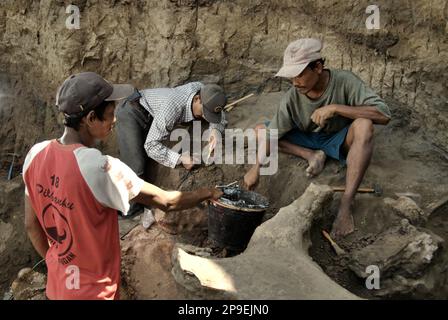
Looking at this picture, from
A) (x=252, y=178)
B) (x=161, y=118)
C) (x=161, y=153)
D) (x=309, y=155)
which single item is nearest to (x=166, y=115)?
(x=161, y=118)

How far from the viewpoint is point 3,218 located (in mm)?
5406

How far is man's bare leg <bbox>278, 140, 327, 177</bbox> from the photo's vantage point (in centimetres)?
398

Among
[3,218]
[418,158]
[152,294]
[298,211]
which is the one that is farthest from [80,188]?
[3,218]

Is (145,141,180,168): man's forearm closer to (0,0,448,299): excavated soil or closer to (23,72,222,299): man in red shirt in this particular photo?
(0,0,448,299): excavated soil

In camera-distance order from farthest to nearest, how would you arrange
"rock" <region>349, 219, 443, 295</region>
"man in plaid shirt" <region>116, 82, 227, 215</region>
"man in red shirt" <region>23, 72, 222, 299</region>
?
1. "man in plaid shirt" <region>116, 82, 227, 215</region>
2. "rock" <region>349, 219, 443, 295</region>
3. "man in red shirt" <region>23, 72, 222, 299</region>

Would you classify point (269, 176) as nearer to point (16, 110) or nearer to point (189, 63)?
point (189, 63)

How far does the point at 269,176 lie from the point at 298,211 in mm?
964

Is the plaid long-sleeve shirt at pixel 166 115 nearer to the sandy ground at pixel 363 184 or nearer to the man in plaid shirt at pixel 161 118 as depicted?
the man in plaid shirt at pixel 161 118

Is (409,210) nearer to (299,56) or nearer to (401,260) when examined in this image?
(401,260)

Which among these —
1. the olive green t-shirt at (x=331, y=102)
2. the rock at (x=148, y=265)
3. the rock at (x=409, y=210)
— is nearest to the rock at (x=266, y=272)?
the rock at (x=148, y=265)

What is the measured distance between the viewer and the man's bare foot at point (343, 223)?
11.4ft

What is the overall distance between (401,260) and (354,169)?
711 millimetres

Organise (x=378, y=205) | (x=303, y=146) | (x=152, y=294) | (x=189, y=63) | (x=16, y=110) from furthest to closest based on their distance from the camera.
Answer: (x=16, y=110) → (x=189, y=63) → (x=303, y=146) → (x=378, y=205) → (x=152, y=294)

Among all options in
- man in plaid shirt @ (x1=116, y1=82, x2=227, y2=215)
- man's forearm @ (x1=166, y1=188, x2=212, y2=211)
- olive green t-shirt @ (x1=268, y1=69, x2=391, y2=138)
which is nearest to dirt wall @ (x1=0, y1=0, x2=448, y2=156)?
man in plaid shirt @ (x1=116, y1=82, x2=227, y2=215)
